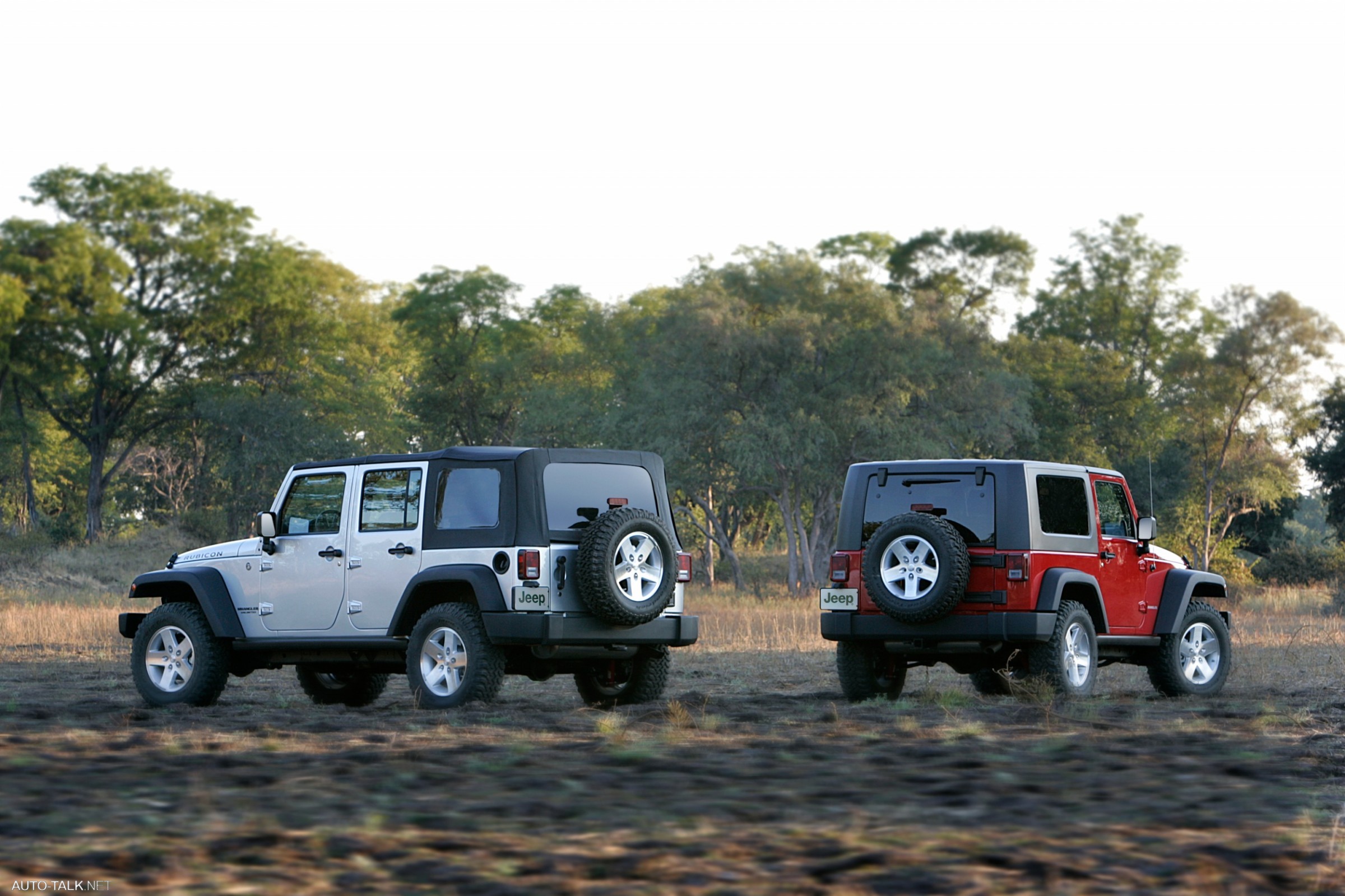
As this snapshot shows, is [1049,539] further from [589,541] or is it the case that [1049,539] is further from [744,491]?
[744,491]

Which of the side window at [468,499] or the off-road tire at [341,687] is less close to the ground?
the side window at [468,499]

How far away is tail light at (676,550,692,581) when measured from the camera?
1237cm

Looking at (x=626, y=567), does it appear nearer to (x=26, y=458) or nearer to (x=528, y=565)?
(x=528, y=565)

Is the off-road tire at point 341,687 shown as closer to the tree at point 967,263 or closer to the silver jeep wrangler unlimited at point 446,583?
the silver jeep wrangler unlimited at point 446,583

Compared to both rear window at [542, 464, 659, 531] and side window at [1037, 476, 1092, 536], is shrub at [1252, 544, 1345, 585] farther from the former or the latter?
rear window at [542, 464, 659, 531]

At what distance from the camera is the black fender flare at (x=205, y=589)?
1291 cm

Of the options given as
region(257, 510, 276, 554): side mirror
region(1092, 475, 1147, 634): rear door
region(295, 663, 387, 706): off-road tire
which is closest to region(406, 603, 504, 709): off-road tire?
region(257, 510, 276, 554): side mirror

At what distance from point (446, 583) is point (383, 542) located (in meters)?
0.65

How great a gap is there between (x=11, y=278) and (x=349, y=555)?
46.9 meters

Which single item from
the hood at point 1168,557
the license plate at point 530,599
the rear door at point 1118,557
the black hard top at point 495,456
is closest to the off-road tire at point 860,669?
the rear door at point 1118,557

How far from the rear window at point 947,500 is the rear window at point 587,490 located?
190 centimetres

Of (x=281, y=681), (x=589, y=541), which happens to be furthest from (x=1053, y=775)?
(x=281, y=681)

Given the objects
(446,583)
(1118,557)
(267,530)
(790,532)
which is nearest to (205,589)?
(267,530)

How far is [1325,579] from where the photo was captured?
44.1 m
